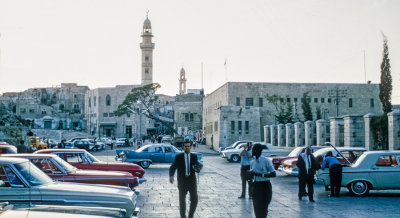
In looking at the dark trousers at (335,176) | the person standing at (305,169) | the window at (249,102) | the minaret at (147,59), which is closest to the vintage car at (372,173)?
the dark trousers at (335,176)

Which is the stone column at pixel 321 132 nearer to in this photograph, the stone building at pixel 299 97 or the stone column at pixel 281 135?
the stone column at pixel 281 135

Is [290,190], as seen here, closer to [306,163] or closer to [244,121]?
[306,163]

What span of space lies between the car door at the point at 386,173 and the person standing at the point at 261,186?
6.54 meters

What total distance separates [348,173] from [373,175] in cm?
71

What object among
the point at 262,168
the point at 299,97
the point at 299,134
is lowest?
the point at 262,168

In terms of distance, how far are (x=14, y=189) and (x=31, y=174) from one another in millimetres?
452

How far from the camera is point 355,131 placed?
2652 centimetres

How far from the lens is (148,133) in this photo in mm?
95062

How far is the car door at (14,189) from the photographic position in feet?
25.9

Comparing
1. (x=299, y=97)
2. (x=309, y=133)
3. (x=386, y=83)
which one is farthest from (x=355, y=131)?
(x=299, y=97)

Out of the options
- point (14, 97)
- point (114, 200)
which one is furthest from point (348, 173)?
point (14, 97)

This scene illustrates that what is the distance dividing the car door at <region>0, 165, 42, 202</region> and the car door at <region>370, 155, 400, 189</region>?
980 cm

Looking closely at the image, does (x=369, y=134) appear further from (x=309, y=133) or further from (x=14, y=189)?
(x=14, y=189)

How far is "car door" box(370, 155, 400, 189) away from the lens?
13.5 meters
